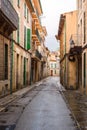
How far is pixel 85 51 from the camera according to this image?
27.5 meters

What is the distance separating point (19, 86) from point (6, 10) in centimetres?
1436

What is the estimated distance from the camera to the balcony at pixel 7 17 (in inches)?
784

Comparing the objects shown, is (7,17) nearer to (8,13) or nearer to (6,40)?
(8,13)

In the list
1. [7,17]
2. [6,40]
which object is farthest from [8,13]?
[6,40]

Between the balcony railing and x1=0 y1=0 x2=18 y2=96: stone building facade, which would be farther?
x1=0 y1=0 x2=18 y2=96: stone building facade

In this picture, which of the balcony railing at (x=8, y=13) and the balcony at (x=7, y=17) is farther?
the balcony at (x=7, y=17)

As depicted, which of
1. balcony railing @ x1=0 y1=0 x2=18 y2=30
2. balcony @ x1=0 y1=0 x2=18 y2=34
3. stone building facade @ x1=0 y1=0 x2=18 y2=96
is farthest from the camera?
stone building facade @ x1=0 y1=0 x2=18 y2=96

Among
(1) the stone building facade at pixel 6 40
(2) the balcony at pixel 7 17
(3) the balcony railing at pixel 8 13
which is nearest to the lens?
(3) the balcony railing at pixel 8 13

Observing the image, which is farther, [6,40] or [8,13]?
[6,40]

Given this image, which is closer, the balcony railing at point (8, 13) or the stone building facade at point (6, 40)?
the balcony railing at point (8, 13)

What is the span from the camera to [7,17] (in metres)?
21.6

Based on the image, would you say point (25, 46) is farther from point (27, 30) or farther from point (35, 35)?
point (35, 35)

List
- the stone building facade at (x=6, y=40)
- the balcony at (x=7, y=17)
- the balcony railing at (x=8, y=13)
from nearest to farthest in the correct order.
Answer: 1. the balcony railing at (x=8, y=13)
2. the balcony at (x=7, y=17)
3. the stone building facade at (x=6, y=40)

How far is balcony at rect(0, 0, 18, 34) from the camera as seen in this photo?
19.9 meters
